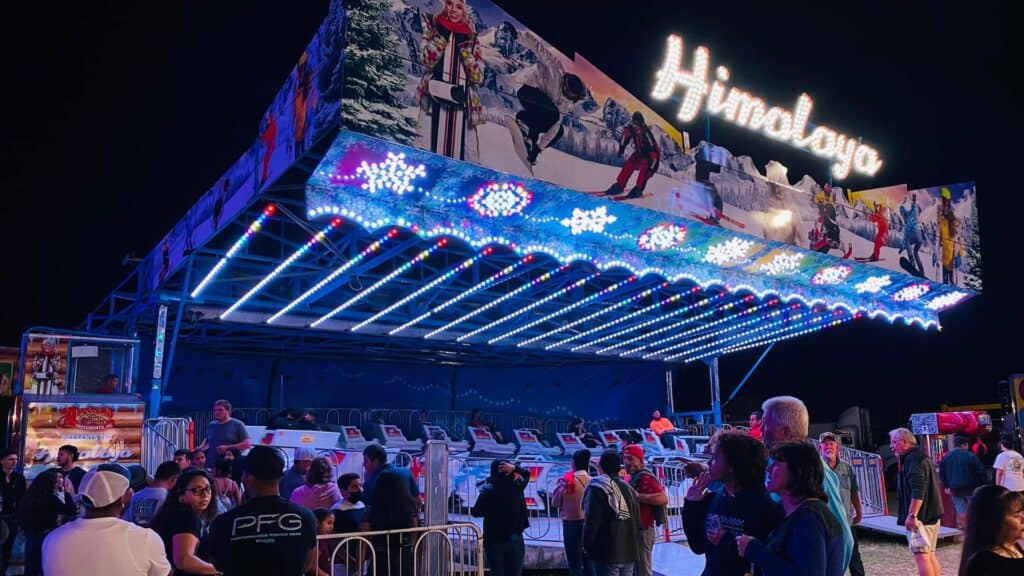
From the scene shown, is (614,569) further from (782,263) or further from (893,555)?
(782,263)

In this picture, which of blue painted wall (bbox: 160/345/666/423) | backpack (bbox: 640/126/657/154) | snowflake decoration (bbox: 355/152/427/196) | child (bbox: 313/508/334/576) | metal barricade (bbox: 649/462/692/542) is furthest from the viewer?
blue painted wall (bbox: 160/345/666/423)

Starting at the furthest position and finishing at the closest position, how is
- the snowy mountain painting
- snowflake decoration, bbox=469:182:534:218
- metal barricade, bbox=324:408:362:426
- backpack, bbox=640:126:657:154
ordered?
metal barricade, bbox=324:408:362:426
backpack, bbox=640:126:657:154
snowflake decoration, bbox=469:182:534:218
the snowy mountain painting

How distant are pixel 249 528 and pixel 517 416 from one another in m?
28.4

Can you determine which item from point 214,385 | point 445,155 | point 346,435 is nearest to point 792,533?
point 445,155

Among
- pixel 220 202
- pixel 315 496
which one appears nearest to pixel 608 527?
pixel 315 496

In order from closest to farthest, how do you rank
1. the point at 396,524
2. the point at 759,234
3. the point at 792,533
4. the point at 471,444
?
the point at 792,533
the point at 396,524
the point at 759,234
the point at 471,444

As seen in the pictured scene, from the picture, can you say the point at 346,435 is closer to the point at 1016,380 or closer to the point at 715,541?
the point at 1016,380

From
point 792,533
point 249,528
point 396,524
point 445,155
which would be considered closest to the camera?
point 792,533

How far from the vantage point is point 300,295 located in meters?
20.1

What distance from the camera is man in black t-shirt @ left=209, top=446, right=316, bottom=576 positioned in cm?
388

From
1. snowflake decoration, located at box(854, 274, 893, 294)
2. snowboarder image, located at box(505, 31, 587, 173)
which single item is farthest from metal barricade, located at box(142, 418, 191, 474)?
snowflake decoration, located at box(854, 274, 893, 294)

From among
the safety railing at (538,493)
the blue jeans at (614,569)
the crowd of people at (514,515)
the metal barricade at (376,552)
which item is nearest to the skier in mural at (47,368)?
the crowd of people at (514,515)

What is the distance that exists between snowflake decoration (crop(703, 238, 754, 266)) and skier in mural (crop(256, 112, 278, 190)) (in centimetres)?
968

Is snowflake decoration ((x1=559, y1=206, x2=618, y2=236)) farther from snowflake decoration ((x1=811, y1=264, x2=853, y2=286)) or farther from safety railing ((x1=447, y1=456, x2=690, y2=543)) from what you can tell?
snowflake decoration ((x1=811, y1=264, x2=853, y2=286))
